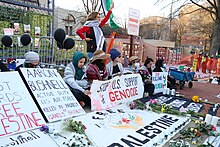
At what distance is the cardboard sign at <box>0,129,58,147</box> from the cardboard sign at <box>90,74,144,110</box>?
3.73ft

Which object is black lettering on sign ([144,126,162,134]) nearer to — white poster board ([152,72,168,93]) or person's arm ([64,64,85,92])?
person's arm ([64,64,85,92])

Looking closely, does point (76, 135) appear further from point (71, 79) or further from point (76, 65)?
point (76, 65)

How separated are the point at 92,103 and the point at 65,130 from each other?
3.03ft

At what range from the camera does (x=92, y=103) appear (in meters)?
3.33

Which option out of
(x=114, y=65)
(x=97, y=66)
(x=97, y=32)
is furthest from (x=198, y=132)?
(x=97, y=32)

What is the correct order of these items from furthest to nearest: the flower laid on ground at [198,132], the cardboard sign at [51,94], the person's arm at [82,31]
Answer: the person's arm at [82,31]
the cardboard sign at [51,94]
the flower laid on ground at [198,132]

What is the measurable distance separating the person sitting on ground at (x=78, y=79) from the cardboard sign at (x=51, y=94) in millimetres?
→ 348

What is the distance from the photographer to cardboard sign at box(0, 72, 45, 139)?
231 cm

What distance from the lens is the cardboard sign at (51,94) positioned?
279 cm

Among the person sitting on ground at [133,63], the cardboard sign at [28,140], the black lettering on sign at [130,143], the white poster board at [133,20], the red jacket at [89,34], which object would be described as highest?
the white poster board at [133,20]

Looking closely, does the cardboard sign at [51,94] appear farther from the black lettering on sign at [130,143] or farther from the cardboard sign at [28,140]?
the black lettering on sign at [130,143]

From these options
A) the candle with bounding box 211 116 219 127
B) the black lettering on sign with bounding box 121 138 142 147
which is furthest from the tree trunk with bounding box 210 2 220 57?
the black lettering on sign with bounding box 121 138 142 147

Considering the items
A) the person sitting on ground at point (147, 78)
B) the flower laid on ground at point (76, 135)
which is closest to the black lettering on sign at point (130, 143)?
the flower laid on ground at point (76, 135)

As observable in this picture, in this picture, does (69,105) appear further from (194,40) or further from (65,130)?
(194,40)
